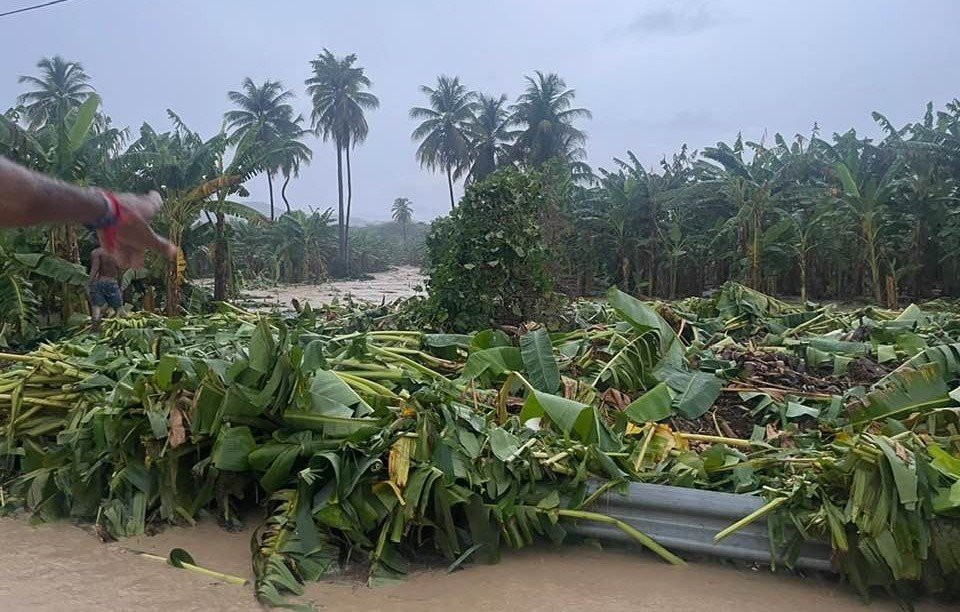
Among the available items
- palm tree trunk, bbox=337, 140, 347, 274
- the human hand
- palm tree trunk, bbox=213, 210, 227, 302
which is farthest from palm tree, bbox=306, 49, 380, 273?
the human hand

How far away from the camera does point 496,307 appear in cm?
656

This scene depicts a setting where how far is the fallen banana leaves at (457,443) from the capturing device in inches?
104

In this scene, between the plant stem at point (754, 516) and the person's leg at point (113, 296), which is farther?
the person's leg at point (113, 296)

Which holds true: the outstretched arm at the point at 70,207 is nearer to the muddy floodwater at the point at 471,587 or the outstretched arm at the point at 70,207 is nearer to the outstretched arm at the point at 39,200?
the outstretched arm at the point at 39,200

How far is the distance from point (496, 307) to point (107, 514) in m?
3.87

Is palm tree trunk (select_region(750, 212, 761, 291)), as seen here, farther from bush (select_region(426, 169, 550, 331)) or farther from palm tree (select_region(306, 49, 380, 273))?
palm tree (select_region(306, 49, 380, 273))

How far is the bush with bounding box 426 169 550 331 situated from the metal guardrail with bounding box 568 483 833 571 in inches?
139

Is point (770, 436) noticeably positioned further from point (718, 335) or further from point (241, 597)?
point (241, 597)

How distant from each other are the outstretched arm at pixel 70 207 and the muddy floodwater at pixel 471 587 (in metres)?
1.55

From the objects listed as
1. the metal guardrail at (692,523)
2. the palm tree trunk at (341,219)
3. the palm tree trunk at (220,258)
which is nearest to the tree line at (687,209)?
the palm tree trunk at (220,258)

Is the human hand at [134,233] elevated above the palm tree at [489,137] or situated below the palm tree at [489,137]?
below

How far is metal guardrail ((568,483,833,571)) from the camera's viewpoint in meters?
2.72

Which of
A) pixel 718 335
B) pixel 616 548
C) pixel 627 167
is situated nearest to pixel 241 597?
pixel 616 548

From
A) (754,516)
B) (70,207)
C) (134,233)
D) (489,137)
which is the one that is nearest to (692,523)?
(754,516)
